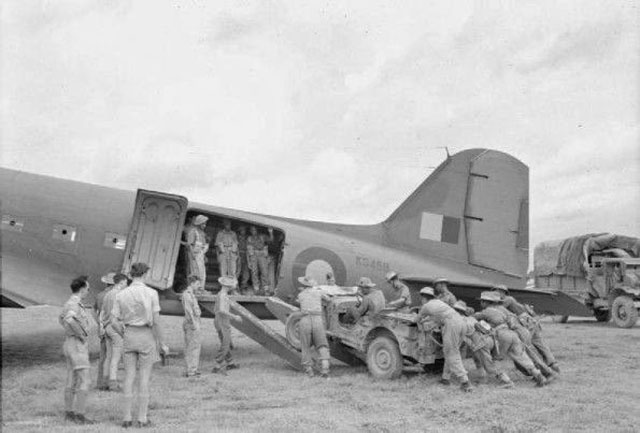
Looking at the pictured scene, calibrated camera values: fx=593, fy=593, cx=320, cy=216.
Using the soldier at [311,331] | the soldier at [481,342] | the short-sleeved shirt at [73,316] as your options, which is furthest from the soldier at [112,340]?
the soldier at [481,342]

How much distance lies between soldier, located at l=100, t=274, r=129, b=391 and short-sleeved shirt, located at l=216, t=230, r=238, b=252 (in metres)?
4.26

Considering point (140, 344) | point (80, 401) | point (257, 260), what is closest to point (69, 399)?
point (80, 401)

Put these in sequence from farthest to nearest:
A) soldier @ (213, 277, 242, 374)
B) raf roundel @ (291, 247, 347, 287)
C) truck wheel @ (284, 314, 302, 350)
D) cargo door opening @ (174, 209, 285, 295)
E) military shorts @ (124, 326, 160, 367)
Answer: cargo door opening @ (174, 209, 285, 295), raf roundel @ (291, 247, 347, 287), truck wheel @ (284, 314, 302, 350), soldier @ (213, 277, 242, 374), military shorts @ (124, 326, 160, 367)

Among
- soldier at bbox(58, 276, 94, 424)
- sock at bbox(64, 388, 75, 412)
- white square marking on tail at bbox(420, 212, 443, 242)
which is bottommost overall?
sock at bbox(64, 388, 75, 412)

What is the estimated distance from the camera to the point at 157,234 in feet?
38.4

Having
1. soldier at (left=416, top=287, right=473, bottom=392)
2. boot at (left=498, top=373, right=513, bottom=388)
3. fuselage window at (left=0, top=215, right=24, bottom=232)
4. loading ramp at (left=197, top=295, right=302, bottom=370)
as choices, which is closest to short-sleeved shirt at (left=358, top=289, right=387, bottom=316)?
soldier at (left=416, top=287, right=473, bottom=392)

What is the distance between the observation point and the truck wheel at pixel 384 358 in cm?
923

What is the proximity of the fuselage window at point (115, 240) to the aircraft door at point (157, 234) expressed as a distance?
15 centimetres

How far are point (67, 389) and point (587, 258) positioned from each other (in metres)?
20.0

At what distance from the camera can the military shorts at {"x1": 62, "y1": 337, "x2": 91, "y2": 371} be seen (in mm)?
6527

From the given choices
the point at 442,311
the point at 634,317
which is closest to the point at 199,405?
the point at 442,311

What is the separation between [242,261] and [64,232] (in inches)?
159

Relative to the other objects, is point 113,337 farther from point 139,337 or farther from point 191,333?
point 139,337

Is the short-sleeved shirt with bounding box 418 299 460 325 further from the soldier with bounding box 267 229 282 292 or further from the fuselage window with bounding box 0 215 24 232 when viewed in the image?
the fuselage window with bounding box 0 215 24 232
